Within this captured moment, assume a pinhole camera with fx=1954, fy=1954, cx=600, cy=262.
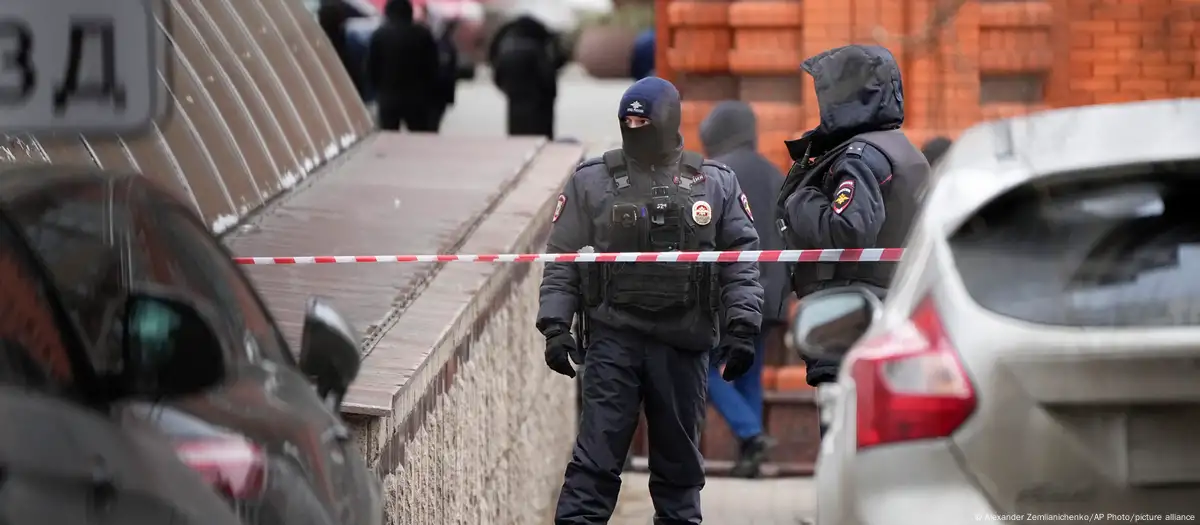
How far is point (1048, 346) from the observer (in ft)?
10.7

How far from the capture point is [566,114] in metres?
20.2

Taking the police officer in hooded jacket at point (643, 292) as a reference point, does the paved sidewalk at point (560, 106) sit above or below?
below

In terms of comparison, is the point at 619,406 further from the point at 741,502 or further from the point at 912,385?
the point at 912,385

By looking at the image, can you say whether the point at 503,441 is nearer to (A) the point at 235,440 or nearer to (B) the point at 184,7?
(B) the point at 184,7

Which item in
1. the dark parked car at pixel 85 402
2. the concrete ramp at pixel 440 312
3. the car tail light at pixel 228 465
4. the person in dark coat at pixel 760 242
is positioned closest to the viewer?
the dark parked car at pixel 85 402

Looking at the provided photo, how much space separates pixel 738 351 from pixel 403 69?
881 cm

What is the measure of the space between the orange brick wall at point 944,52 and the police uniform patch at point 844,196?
3.53 metres

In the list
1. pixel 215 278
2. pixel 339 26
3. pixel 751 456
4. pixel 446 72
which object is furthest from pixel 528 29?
pixel 215 278

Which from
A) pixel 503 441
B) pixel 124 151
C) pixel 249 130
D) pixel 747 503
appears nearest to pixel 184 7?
pixel 249 130

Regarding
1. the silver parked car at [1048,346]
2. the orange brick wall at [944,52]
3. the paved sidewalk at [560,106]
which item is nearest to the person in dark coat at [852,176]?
the silver parked car at [1048,346]

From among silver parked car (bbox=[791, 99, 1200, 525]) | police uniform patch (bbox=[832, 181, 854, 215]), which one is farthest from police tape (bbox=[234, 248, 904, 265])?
silver parked car (bbox=[791, 99, 1200, 525])

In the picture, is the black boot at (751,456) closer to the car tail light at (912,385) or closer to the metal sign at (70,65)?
the metal sign at (70,65)

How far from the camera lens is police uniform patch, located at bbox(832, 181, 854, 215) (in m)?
5.76

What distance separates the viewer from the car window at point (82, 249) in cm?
360
